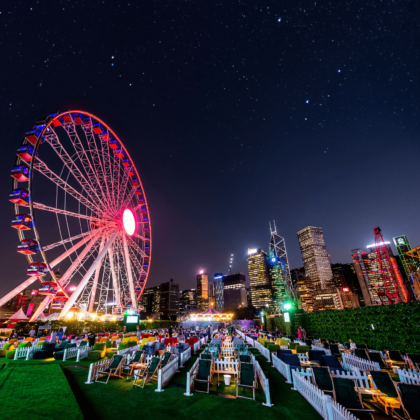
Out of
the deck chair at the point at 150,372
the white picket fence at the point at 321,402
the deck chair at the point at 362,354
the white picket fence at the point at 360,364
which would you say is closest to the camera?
the white picket fence at the point at 321,402

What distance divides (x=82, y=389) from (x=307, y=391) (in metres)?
6.59

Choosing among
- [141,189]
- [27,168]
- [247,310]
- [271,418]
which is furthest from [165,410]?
[247,310]

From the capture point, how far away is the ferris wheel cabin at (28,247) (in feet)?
58.6

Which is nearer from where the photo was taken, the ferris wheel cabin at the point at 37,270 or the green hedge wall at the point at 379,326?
the green hedge wall at the point at 379,326

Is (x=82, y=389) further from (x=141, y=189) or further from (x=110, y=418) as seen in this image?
(x=141, y=189)

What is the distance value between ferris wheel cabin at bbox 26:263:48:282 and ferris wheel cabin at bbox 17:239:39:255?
5.58 feet

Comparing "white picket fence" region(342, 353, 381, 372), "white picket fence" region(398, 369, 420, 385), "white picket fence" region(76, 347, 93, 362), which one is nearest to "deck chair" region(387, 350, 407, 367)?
"white picket fence" region(342, 353, 381, 372)

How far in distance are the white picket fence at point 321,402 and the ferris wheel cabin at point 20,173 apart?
20.6 metres

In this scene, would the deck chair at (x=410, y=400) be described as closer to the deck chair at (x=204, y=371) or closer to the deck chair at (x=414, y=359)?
the deck chair at (x=204, y=371)

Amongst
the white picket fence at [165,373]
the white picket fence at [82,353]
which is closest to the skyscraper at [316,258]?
the white picket fence at [82,353]

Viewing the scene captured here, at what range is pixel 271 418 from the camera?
5.28 metres

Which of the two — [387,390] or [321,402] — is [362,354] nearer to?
[387,390]

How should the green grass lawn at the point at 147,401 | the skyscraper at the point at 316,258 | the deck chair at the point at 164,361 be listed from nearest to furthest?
the green grass lawn at the point at 147,401
the deck chair at the point at 164,361
the skyscraper at the point at 316,258

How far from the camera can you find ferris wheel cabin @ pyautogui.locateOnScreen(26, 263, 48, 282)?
19.0 m
